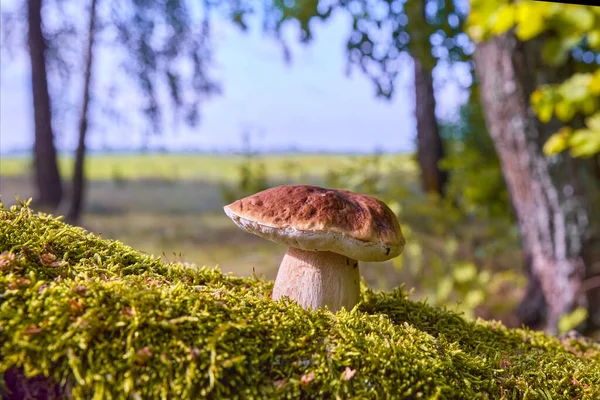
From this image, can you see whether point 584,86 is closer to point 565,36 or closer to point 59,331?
point 565,36

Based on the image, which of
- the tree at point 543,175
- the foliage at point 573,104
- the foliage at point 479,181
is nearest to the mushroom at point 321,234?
the foliage at point 573,104

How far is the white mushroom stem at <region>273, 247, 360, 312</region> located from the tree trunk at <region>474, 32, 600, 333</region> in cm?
242

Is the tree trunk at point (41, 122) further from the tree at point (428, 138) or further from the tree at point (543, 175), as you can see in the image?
the tree at point (543, 175)

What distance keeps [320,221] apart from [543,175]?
8.64 ft

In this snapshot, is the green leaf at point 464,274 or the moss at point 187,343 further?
the green leaf at point 464,274

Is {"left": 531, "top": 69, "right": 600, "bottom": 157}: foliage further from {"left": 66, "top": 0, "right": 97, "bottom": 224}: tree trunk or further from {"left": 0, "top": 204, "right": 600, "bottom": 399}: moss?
{"left": 66, "top": 0, "right": 97, "bottom": 224}: tree trunk

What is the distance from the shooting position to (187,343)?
0.90 metres

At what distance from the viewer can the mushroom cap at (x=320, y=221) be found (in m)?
1.12

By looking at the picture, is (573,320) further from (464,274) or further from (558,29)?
(558,29)

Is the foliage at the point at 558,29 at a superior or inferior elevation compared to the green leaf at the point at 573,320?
superior

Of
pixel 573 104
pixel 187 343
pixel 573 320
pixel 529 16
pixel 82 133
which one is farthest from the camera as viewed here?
pixel 82 133

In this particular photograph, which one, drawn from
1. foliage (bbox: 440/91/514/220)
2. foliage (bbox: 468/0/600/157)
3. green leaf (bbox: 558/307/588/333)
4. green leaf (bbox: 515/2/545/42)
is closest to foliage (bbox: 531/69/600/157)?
foliage (bbox: 468/0/600/157)

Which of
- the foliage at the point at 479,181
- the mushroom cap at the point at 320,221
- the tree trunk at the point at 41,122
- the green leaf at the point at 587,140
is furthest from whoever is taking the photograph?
the tree trunk at the point at 41,122

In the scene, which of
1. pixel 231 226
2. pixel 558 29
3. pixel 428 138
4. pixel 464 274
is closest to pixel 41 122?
pixel 231 226
